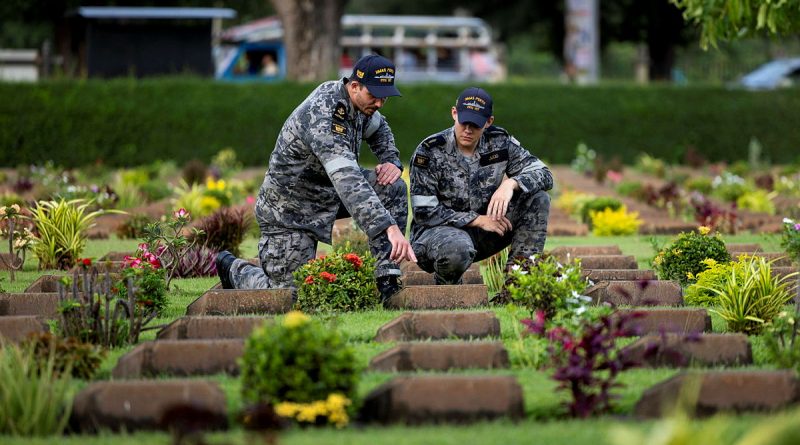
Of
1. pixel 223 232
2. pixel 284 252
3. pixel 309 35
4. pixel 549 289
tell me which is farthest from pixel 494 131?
pixel 309 35

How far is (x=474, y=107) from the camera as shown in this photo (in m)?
8.41

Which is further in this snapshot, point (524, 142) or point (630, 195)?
point (524, 142)

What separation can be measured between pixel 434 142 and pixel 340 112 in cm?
78

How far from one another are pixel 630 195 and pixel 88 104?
32.9 ft

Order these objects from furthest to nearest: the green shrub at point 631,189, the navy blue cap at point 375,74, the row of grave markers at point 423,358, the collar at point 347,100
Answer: the green shrub at point 631,189 < the collar at point 347,100 < the navy blue cap at point 375,74 < the row of grave markers at point 423,358

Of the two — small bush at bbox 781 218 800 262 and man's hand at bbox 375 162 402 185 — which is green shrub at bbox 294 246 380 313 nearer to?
man's hand at bbox 375 162 402 185

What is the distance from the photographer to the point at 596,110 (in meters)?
25.3

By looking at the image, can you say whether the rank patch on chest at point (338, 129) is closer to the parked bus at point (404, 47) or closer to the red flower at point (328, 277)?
the red flower at point (328, 277)

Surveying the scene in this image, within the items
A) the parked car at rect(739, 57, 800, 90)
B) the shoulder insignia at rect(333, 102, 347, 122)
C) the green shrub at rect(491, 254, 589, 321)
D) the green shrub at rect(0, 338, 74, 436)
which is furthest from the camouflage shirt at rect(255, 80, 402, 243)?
the parked car at rect(739, 57, 800, 90)

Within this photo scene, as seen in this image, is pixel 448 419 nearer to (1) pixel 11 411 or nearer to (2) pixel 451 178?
(1) pixel 11 411

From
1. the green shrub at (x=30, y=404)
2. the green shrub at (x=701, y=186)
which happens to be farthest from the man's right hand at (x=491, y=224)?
the green shrub at (x=701, y=186)

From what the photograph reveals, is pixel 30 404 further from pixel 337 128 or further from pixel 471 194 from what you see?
pixel 471 194

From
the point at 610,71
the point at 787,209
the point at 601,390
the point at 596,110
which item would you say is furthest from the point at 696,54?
the point at 601,390

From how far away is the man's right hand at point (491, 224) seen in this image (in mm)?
8562
